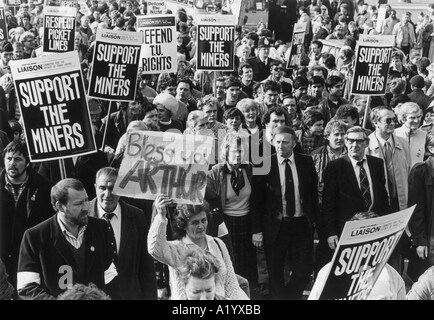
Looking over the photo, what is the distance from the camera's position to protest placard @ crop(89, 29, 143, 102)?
29.2ft

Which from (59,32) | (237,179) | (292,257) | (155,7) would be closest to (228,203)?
(237,179)

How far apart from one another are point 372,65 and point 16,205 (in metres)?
5.17

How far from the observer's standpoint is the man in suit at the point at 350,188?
743 cm

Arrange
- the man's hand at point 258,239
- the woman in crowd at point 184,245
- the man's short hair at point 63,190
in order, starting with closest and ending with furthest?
the woman in crowd at point 184,245 < the man's short hair at point 63,190 < the man's hand at point 258,239

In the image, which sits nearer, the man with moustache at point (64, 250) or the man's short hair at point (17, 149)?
the man with moustache at point (64, 250)

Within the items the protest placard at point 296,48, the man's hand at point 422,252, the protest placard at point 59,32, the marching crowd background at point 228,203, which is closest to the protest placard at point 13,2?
the protest placard at point 59,32

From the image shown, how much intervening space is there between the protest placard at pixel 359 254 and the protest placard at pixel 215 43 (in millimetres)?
7046

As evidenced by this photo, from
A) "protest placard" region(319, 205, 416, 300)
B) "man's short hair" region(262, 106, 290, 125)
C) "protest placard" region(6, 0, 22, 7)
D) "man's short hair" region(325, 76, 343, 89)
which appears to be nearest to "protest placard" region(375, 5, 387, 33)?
"protest placard" region(6, 0, 22, 7)

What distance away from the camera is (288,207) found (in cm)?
746

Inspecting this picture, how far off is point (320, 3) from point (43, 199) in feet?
62.2

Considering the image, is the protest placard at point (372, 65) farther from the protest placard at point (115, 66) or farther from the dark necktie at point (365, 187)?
the dark necktie at point (365, 187)

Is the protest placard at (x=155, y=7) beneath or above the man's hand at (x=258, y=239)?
above
